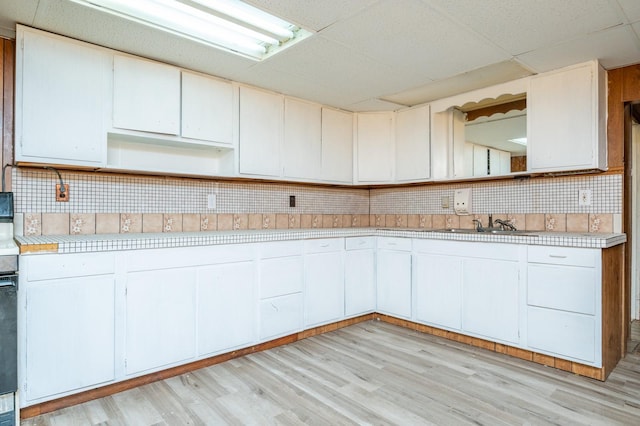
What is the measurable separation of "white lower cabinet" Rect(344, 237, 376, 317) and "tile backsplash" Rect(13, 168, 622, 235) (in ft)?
2.14

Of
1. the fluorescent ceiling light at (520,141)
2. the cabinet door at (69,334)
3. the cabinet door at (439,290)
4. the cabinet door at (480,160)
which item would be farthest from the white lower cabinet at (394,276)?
the cabinet door at (69,334)

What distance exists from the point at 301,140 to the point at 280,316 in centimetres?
160

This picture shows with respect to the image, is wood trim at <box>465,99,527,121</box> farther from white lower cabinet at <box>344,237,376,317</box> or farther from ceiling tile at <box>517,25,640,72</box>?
white lower cabinet at <box>344,237,376,317</box>

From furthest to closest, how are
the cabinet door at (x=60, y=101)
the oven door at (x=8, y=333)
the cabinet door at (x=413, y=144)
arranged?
the cabinet door at (x=413, y=144)
the cabinet door at (x=60, y=101)
the oven door at (x=8, y=333)

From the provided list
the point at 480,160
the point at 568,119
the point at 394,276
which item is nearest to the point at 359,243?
the point at 394,276

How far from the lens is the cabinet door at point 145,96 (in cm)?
242

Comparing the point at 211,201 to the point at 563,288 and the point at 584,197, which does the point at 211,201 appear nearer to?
the point at 563,288

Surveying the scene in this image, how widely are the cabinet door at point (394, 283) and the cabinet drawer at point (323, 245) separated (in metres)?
0.49

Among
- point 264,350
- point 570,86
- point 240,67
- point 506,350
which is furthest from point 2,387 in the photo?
point 570,86

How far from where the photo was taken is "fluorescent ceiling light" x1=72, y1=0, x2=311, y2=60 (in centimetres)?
198

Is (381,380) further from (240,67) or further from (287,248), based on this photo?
(240,67)

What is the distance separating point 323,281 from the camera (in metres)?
3.19

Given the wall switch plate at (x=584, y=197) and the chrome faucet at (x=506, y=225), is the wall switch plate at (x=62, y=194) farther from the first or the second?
the wall switch plate at (x=584, y=197)

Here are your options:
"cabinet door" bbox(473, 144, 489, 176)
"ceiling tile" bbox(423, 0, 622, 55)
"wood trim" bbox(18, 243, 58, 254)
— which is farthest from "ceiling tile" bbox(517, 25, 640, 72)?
"wood trim" bbox(18, 243, 58, 254)
